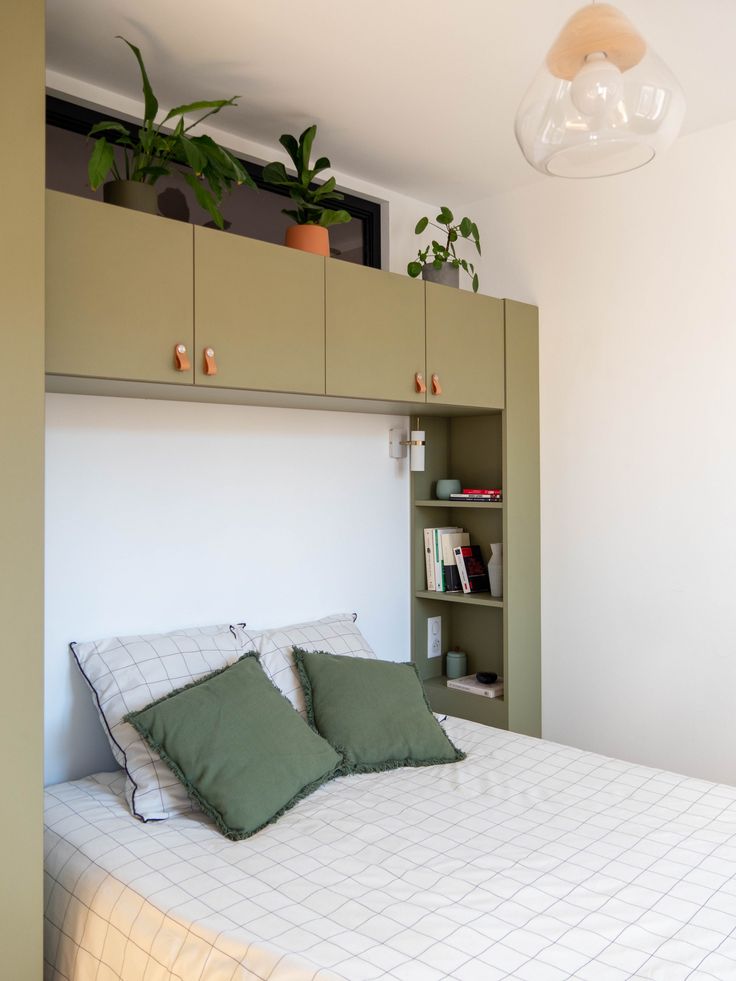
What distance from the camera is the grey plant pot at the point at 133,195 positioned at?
217cm

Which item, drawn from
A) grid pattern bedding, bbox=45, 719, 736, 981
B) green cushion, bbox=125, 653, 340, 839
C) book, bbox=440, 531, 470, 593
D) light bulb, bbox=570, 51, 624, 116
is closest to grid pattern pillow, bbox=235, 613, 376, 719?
green cushion, bbox=125, 653, 340, 839

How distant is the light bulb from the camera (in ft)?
4.32

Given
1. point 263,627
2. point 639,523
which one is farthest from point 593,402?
point 263,627

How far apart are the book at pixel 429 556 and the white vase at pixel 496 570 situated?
25 cm

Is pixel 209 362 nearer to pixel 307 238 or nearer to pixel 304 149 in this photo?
pixel 307 238

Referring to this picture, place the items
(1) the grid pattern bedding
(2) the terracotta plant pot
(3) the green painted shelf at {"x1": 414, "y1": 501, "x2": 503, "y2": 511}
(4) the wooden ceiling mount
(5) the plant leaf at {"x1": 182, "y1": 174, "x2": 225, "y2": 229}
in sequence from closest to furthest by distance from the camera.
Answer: (4) the wooden ceiling mount
(1) the grid pattern bedding
(5) the plant leaf at {"x1": 182, "y1": 174, "x2": 225, "y2": 229}
(2) the terracotta plant pot
(3) the green painted shelf at {"x1": 414, "y1": 501, "x2": 503, "y2": 511}

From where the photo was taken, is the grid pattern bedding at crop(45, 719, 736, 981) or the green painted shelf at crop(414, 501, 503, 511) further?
the green painted shelf at crop(414, 501, 503, 511)

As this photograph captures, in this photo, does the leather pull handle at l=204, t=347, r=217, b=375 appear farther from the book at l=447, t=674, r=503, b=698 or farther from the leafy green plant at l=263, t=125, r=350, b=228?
the book at l=447, t=674, r=503, b=698

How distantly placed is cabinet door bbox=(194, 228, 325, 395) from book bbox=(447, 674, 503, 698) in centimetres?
147

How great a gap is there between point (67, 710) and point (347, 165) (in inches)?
86.3

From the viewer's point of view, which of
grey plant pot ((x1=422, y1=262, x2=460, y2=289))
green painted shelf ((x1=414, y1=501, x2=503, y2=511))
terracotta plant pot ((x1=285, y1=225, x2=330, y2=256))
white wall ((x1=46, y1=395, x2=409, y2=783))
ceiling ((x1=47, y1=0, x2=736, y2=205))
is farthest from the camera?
green painted shelf ((x1=414, y1=501, x2=503, y2=511))

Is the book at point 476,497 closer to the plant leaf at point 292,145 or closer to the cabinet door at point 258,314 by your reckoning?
the cabinet door at point 258,314

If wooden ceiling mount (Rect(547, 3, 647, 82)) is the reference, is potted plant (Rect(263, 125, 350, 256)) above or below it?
above

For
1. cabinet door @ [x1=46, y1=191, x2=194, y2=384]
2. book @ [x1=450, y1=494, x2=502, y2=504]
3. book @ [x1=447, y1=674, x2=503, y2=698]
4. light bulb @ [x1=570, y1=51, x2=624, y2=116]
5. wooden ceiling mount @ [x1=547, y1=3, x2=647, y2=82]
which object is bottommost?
book @ [x1=447, y1=674, x2=503, y2=698]
